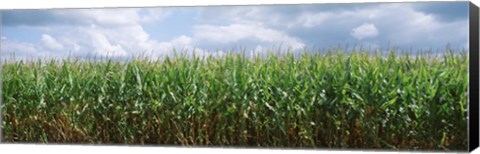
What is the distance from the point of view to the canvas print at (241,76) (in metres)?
9.46

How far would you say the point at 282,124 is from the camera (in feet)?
32.3

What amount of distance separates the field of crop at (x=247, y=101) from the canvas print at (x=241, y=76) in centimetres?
1

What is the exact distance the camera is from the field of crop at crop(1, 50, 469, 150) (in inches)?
373

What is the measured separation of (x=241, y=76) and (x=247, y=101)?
0.82 ft

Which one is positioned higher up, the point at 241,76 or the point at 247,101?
the point at 241,76

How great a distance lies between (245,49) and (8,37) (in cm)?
253

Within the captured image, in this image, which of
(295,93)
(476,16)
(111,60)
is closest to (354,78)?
(295,93)

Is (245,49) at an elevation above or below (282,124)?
above

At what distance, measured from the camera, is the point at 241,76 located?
9.99 m

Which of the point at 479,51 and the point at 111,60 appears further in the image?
the point at 111,60

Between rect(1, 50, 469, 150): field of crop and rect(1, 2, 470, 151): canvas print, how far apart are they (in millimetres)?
11

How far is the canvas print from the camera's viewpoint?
946 cm

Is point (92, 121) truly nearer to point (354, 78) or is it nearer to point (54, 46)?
point (54, 46)

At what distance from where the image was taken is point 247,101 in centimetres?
994
